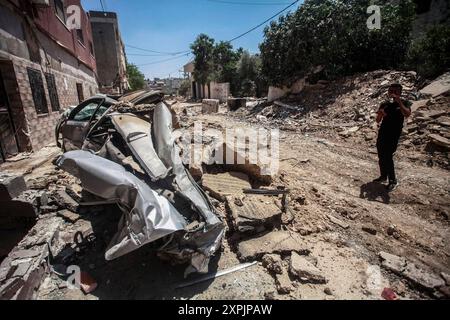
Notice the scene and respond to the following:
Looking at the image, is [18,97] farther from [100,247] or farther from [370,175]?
[370,175]

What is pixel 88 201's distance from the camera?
268 centimetres

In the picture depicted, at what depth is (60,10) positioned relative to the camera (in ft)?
31.1

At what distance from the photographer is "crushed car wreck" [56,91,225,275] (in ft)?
6.62

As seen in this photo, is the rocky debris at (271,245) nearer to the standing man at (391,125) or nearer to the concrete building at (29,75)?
the standing man at (391,125)

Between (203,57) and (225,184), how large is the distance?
24102 millimetres

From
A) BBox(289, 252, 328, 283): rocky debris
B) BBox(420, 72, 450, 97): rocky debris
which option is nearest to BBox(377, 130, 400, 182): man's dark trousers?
BBox(289, 252, 328, 283): rocky debris

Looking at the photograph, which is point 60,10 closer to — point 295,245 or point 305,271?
point 295,245

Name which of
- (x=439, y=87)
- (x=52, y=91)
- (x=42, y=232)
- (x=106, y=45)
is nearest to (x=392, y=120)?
(x=439, y=87)

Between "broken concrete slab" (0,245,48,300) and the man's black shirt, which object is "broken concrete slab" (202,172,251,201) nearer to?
"broken concrete slab" (0,245,48,300)

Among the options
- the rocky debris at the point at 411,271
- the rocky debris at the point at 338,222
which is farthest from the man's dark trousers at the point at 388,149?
the rocky debris at the point at 411,271

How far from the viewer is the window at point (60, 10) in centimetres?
894

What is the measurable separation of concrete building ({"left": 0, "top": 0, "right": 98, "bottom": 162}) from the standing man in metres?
7.78
